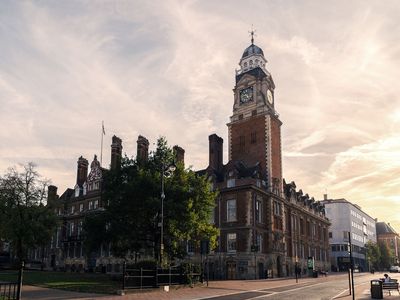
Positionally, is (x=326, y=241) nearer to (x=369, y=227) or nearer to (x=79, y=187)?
(x=79, y=187)

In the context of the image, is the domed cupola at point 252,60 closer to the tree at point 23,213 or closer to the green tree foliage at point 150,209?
the green tree foliage at point 150,209

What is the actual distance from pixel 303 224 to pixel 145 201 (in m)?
48.6

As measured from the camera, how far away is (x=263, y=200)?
2384 inches

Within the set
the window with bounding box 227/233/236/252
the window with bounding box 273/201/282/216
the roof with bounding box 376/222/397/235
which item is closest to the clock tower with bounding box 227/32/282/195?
the window with bounding box 273/201/282/216

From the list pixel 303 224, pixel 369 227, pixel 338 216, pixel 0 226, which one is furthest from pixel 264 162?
pixel 369 227

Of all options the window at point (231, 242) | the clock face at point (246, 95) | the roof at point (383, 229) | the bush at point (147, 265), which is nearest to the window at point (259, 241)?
the window at point (231, 242)

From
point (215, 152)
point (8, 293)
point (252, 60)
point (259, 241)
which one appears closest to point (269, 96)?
point (252, 60)

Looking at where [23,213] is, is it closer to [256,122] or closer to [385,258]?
[256,122]

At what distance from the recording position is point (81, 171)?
84688mm

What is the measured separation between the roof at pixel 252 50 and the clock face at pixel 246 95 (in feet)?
23.8

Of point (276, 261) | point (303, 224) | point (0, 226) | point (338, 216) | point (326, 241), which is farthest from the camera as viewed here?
point (338, 216)

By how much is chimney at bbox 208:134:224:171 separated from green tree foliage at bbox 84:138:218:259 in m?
24.2

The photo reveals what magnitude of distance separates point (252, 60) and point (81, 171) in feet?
137

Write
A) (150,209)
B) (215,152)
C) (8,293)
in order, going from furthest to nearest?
1. (215,152)
2. (150,209)
3. (8,293)
